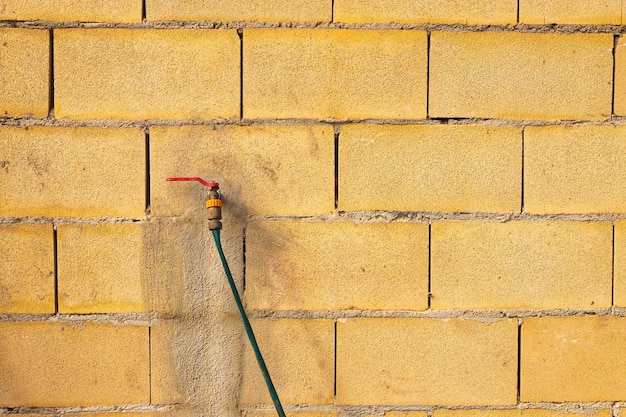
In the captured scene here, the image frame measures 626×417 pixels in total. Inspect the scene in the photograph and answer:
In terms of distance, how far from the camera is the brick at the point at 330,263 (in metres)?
1.58

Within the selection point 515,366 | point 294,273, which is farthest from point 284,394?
point 515,366

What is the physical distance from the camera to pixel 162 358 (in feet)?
5.20

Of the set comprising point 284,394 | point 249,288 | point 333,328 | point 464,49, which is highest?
point 464,49

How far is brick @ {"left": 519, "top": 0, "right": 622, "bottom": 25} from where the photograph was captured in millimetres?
1575

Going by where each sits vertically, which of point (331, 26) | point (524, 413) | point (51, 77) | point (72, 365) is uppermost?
point (331, 26)

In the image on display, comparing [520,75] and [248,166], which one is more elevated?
[520,75]

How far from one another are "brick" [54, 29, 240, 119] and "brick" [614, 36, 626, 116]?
1.00 meters

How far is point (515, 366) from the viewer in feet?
5.24

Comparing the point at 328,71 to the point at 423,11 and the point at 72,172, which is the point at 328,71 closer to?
the point at 423,11

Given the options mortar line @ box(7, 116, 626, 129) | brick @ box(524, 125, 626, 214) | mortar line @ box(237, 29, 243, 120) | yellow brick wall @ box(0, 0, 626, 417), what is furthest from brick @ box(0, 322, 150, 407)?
brick @ box(524, 125, 626, 214)

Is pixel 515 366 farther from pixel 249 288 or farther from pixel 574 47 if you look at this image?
pixel 574 47

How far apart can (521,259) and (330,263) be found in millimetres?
504

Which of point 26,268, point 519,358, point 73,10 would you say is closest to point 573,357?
point 519,358

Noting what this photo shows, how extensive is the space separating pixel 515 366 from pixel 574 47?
856 millimetres
